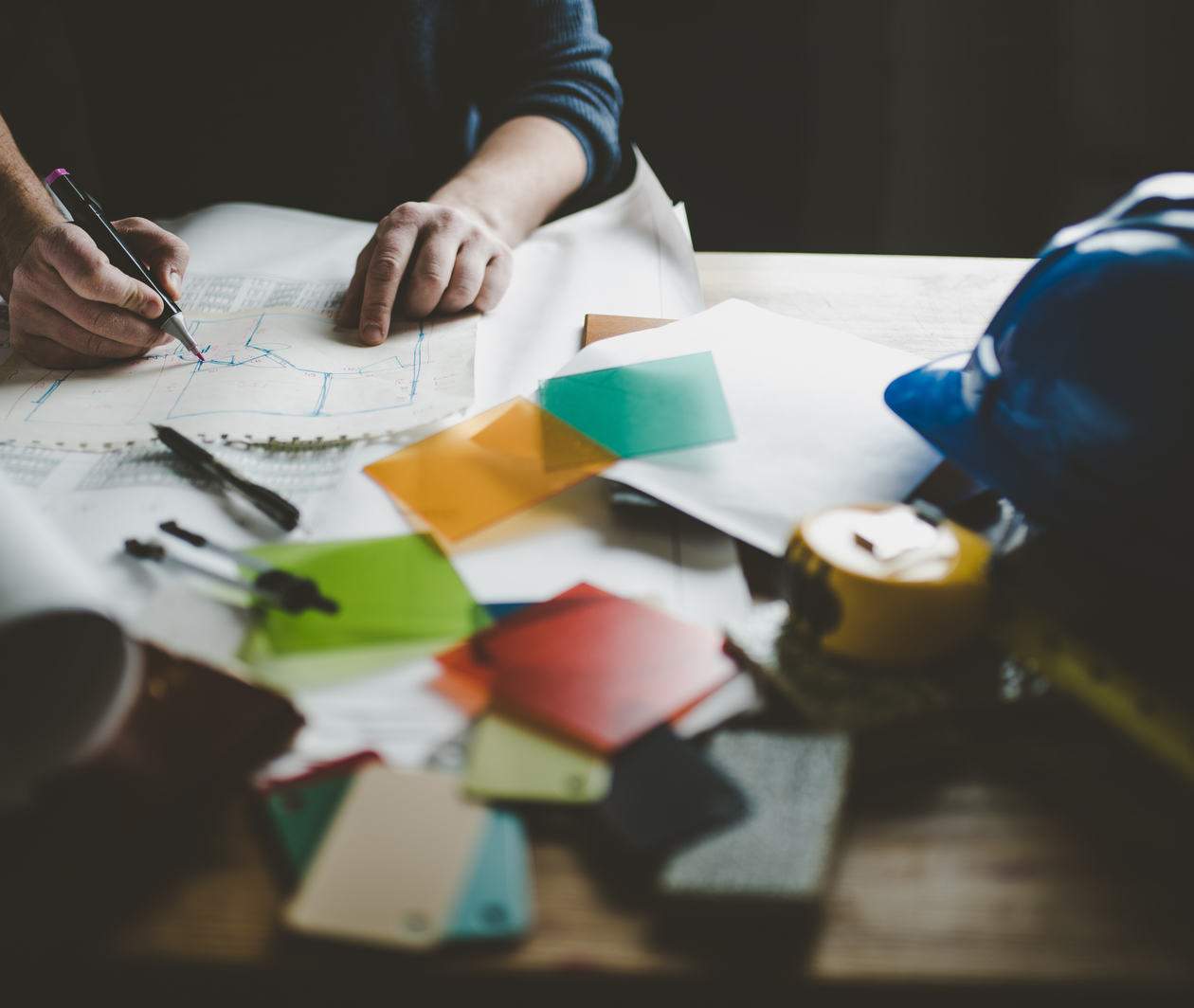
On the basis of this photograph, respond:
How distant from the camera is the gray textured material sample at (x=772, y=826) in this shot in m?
0.28

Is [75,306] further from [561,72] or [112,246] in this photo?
[561,72]

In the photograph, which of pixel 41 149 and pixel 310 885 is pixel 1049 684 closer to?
pixel 310 885

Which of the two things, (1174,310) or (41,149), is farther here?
(41,149)

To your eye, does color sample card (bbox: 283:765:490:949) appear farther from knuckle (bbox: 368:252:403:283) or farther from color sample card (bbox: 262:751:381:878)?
knuckle (bbox: 368:252:403:283)

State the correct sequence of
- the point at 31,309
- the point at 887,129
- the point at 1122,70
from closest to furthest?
the point at 31,309 < the point at 1122,70 < the point at 887,129

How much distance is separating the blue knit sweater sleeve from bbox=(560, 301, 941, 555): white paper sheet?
0.50m

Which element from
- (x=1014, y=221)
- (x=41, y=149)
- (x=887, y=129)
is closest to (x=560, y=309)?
(x=41, y=149)

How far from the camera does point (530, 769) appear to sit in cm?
33

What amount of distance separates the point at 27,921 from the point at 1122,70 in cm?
198

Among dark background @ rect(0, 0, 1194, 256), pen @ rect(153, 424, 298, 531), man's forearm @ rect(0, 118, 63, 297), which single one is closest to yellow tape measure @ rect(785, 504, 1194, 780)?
pen @ rect(153, 424, 298, 531)

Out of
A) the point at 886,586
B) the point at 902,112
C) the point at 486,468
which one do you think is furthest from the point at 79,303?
the point at 902,112

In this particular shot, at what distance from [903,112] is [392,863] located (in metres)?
1.78

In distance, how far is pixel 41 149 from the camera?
3.95 feet

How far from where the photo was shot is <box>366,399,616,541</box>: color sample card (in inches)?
19.5
